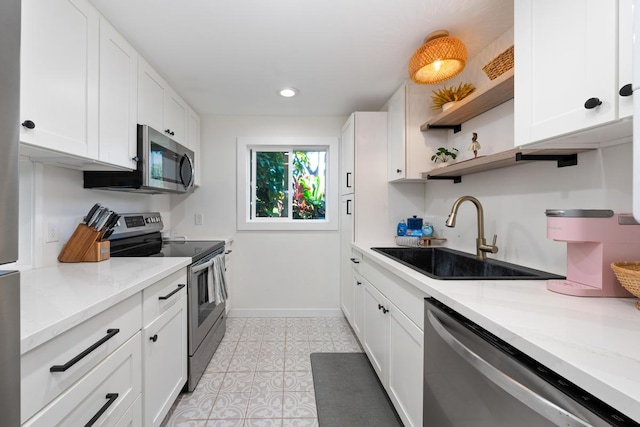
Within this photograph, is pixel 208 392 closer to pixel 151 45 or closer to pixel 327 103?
pixel 151 45

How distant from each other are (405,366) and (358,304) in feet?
3.38

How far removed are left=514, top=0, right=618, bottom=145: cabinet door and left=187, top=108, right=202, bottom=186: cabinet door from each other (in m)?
2.68

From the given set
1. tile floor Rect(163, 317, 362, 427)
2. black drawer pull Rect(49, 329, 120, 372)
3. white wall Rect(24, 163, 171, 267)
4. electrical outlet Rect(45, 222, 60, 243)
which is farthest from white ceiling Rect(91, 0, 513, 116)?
tile floor Rect(163, 317, 362, 427)

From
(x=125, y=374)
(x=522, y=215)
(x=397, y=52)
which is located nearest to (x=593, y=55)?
(x=522, y=215)

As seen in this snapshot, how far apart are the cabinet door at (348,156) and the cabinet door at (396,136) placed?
0.33 meters

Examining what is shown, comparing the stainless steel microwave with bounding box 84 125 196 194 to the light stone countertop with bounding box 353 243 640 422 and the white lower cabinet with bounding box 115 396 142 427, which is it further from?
the light stone countertop with bounding box 353 243 640 422

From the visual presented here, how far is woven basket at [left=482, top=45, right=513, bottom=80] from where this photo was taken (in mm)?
1369

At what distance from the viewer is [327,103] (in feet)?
9.23

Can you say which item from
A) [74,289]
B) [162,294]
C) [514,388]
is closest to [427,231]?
[514,388]

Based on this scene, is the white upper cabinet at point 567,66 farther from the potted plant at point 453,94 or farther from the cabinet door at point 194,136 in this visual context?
the cabinet door at point 194,136

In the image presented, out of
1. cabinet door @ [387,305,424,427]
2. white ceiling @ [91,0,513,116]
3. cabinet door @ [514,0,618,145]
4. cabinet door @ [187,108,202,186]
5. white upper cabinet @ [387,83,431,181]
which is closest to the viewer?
cabinet door @ [514,0,618,145]

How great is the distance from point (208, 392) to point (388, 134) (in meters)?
2.45

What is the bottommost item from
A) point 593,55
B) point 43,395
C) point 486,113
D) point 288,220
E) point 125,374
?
point 125,374

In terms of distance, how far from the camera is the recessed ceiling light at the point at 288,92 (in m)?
2.48
